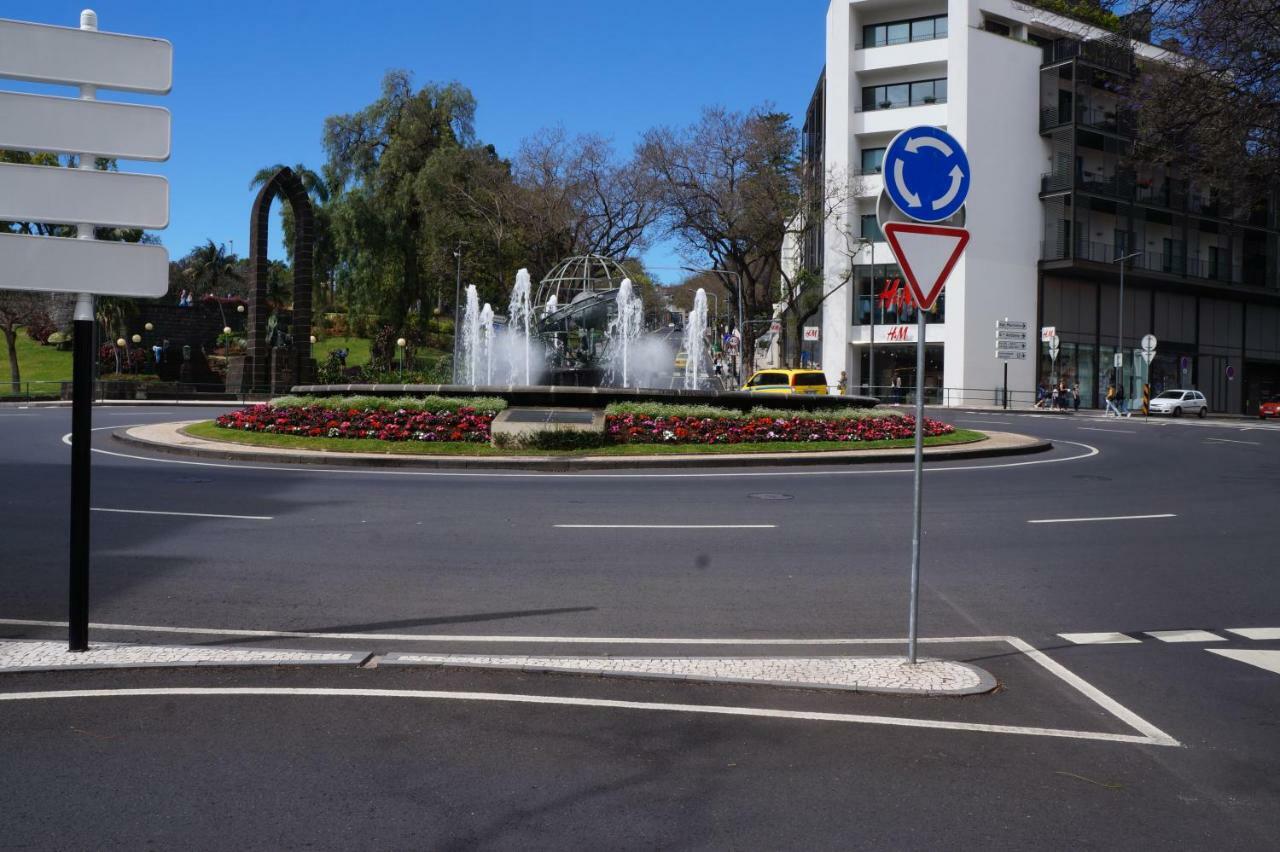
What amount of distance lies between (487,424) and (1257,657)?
15281 mm

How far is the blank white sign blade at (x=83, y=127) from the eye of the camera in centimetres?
547

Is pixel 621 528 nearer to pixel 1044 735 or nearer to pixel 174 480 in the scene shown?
pixel 1044 735

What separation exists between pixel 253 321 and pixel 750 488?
33.0m

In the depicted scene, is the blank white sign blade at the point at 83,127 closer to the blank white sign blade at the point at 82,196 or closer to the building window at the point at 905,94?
the blank white sign blade at the point at 82,196

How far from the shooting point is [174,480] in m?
14.7

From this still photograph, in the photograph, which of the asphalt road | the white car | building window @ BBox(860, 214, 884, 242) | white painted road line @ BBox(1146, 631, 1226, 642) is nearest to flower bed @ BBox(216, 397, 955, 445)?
the asphalt road

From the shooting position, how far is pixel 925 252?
19.7ft

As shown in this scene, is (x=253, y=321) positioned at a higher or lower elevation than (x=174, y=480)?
higher

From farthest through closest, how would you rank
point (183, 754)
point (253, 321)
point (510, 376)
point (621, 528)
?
1. point (253, 321)
2. point (510, 376)
3. point (621, 528)
4. point (183, 754)

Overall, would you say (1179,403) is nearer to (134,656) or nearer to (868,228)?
(868,228)

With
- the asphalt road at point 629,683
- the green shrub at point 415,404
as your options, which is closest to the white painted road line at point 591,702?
the asphalt road at point 629,683

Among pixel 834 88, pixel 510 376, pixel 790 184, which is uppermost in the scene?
pixel 834 88

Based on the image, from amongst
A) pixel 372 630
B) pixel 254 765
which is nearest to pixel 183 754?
pixel 254 765

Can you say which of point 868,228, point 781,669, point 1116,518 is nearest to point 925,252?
point 781,669
